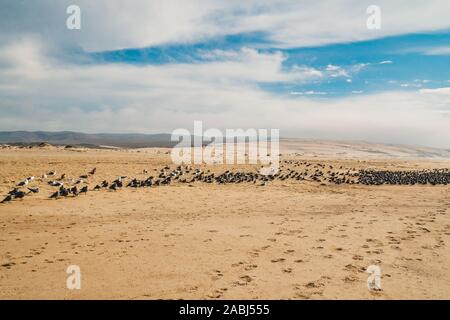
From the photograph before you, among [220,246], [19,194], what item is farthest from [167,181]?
[220,246]

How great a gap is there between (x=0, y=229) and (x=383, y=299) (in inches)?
551

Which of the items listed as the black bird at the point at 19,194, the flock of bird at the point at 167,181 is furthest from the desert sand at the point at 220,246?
the flock of bird at the point at 167,181

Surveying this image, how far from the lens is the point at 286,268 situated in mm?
10805

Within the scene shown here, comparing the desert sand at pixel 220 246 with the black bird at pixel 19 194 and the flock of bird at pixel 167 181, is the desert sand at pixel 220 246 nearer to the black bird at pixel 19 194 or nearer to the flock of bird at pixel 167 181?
the black bird at pixel 19 194

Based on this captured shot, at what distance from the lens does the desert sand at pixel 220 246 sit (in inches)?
368

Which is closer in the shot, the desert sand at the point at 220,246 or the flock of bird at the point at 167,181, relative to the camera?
the desert sand at the point at 220,246

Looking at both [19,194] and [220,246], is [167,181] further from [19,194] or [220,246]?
[220,246]

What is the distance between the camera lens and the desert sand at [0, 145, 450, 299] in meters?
9.36
